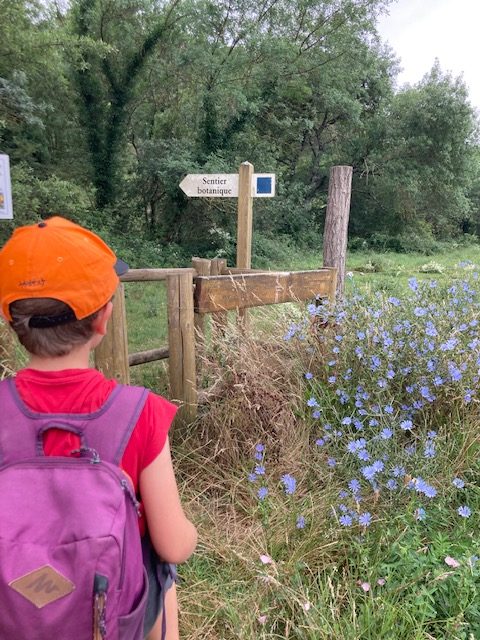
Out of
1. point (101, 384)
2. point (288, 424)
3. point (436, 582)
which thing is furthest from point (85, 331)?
point (288, 424)

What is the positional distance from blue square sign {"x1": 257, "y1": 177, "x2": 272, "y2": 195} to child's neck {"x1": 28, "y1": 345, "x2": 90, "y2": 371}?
3451mm

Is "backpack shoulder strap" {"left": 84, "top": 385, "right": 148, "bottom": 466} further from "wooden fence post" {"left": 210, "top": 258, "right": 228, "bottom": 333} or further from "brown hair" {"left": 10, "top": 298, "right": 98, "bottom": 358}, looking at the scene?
"wooden fence post" {"left": 210, "top": 258, "right": 228, "bottom": 333}

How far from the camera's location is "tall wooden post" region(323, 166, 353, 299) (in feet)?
14.6

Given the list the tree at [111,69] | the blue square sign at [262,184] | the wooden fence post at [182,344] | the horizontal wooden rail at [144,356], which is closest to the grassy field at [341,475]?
the wooden fence post at [182,344]

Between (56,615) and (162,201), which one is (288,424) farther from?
(162,201)

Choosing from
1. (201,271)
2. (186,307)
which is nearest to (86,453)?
(186,307)

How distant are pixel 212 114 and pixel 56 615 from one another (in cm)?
1455

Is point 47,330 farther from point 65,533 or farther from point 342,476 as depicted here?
point 342,476

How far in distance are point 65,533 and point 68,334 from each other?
41 centimetres

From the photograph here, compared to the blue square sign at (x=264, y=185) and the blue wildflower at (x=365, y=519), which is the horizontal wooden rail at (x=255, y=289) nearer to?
the blue square sign at (x=264, y=185)

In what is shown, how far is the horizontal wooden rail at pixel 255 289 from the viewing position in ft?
10.5

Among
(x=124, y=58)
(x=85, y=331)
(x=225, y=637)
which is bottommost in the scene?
(x=225, y=637)

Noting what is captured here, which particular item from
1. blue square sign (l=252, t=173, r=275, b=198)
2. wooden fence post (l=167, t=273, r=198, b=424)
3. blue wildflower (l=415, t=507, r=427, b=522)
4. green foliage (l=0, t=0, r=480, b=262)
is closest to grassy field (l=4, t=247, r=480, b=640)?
blue wildflower (l=415, t=507, r=427, b=522)

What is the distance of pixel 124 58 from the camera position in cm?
1391
